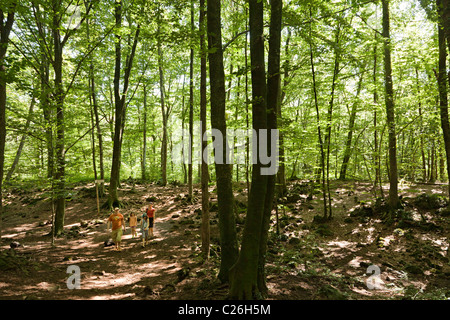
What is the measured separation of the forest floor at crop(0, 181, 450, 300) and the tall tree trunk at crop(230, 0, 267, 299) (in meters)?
0.80

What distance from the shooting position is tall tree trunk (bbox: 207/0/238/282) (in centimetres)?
572

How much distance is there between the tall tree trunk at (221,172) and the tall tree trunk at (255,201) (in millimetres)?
1024

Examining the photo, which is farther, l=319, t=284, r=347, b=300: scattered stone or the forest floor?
the forest floor

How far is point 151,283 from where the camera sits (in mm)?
6473

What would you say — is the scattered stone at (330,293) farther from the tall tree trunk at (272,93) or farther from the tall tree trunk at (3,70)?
the tall tree trunk at (3,70)

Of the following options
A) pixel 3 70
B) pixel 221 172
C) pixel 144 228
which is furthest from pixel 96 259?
pixel 3 70

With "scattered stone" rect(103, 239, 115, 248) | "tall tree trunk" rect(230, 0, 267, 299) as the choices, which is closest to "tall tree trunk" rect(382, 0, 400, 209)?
"tall tree trunk" rect(230, 0, 267, 299)

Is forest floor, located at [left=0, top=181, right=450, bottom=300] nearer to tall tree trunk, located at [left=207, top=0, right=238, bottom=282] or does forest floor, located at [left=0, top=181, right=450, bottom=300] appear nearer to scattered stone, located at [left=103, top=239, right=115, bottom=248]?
scattered stone, located at [left=103, top=239, right=115, bottom=248]

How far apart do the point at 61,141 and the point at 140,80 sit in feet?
30.1

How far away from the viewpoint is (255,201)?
4465mm

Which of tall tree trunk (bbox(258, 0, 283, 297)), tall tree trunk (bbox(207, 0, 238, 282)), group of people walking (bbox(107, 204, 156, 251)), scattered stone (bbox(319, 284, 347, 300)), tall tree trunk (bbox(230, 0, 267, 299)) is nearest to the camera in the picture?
tall tree trunk (bbox(230, 0, 267, 299))

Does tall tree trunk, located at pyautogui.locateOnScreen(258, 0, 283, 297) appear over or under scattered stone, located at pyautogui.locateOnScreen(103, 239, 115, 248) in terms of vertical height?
over

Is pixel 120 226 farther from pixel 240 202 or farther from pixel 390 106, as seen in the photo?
pixel 390 106

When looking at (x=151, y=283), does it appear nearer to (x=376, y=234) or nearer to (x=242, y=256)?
(x=242, y=256)
